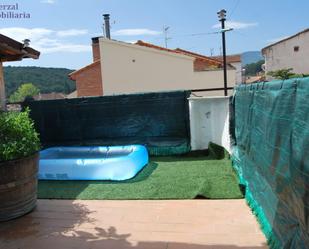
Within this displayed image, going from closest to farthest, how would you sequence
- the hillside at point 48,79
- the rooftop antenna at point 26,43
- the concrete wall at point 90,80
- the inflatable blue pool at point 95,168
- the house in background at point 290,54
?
the inflatable blue pool at point 95,168
the rooftop antenna at point 26,43
the concrete wall at point 90,80
the hillside at point 48,79
the house in background at point 290,54

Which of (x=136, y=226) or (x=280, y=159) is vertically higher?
(x=280, y=159)

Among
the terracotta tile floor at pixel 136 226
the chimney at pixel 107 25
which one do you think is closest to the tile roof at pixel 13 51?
the terracotta tile floor at pixel 136 226

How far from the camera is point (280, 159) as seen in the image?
2254 millimetres

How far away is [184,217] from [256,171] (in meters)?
0.88

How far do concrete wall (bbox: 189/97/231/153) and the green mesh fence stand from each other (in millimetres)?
2698

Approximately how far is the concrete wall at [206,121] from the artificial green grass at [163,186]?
932 mm

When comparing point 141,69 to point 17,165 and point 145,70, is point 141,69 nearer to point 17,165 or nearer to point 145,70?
point 145,70

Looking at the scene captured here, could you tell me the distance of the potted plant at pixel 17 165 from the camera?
354 cm

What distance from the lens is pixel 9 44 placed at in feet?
16.5

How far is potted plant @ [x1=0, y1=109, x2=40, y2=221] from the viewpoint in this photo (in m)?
3.54

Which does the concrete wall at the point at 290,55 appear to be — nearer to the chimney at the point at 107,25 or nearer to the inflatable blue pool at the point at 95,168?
the chimney at the point at 107,25

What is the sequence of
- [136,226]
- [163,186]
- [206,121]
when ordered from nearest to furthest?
[136,226]
[163,186]
[206,121]

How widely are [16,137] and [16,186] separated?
54 cm

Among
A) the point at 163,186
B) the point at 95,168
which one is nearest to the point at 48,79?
the point at 95,168
